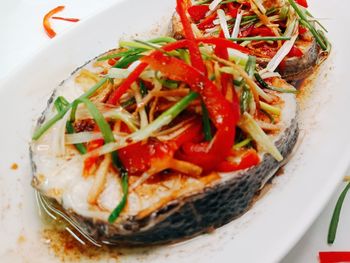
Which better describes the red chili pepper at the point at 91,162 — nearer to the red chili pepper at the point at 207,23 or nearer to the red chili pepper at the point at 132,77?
the red chili pepper at the point at 132,77

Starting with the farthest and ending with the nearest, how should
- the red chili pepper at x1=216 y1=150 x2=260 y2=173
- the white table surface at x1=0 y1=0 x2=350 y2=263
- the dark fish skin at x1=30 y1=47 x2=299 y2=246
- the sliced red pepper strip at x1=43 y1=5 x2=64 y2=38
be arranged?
the sliced red pepper strip at x1=43 y1=5 x2=64 y2=38
the white table surface at x1=0 y1=0 x2=350 y2=263
the red chili pepper at x1=216 y1=150 x2=260 y2=173
the dark fish skin at x1=30 y1=47 x2=299 y2=246

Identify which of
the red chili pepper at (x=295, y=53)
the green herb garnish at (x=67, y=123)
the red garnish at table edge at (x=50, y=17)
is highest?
the red garnish at table edge at (x=50, y=17)

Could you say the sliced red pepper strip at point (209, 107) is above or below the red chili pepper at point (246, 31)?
above

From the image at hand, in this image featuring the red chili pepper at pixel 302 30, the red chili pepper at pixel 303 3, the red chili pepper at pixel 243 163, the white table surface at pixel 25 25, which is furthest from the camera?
the white table surface at pixel 25 25

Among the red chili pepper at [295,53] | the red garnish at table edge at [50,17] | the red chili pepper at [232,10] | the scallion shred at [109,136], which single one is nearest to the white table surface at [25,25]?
the red garnish at table edge at [50,17]

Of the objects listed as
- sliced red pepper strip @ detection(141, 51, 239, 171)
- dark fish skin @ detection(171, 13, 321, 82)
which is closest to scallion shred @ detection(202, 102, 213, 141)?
sliced red pepper strip @ detection(141, 51, 239, 171)

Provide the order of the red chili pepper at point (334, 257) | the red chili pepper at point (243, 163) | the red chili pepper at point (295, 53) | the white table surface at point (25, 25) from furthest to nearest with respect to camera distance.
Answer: the white table surface at point (25, 25), the red chili pepper at point (295, 53), the red chili pepper at point (334, 257), the red chili pepper at point (243, 163)

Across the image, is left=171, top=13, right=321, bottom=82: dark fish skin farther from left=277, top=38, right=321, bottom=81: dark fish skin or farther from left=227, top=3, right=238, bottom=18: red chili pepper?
left=227, top=3, right=238, bottom=18: red chili pepper
